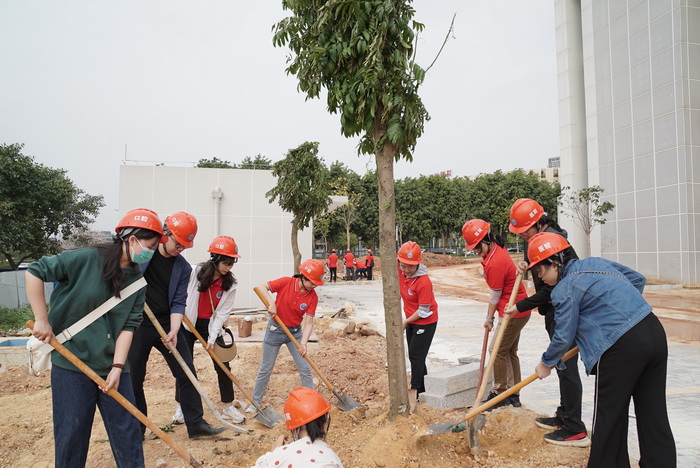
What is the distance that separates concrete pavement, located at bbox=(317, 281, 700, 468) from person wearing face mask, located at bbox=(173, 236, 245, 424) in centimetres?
314

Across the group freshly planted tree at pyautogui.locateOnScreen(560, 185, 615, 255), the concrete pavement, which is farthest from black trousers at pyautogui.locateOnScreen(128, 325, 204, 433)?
freshly planted tree at pyautogui.locateOnScreen(560, 185, 615, 255)

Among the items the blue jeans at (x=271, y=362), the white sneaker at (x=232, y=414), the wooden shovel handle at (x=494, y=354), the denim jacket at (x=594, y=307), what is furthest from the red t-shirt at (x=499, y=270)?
the white sneaker at (x=232, y=414)

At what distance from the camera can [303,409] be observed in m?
2.31

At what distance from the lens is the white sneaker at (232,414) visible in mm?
4375

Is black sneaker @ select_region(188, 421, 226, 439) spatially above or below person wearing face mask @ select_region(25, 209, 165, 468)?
below

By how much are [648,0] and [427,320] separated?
23005 millimetres

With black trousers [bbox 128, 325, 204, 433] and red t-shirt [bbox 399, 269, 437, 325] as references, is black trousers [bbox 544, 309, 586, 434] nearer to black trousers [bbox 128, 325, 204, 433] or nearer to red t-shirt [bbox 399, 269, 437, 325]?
red t-shirt [bbox 399, 269, 437, 325]

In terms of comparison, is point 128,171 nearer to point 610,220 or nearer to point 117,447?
point 117,447

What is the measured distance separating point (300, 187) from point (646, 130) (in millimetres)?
Result: 17859

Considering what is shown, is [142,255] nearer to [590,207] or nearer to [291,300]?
[291,300]

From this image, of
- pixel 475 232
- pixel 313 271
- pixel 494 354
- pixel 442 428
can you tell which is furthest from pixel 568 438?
pixel 313 271

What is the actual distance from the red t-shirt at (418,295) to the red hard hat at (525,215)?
1093 millimetres

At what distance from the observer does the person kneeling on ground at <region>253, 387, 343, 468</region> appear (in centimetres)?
211

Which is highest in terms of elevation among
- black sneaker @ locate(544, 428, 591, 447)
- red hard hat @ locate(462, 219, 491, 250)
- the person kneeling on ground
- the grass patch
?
red hard hat @ locate(462, 219, 491, 250)
